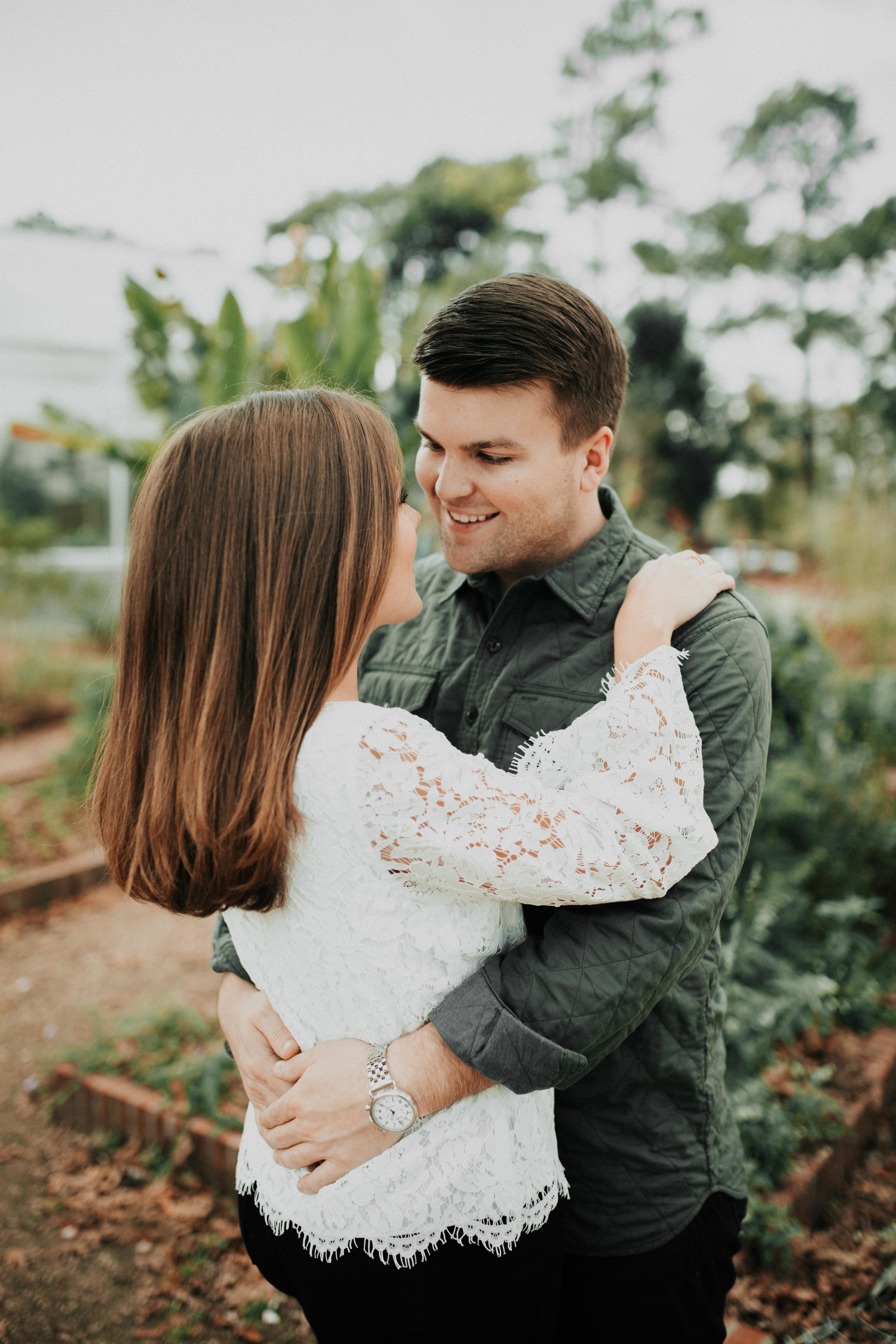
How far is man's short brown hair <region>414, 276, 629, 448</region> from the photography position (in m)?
1.69

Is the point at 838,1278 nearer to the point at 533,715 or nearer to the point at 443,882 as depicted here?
the point at 533,715

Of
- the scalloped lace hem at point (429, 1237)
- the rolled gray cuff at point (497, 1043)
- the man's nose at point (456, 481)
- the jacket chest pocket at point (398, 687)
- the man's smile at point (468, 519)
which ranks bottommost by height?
the scalloped lace hem at point (429, 1237)

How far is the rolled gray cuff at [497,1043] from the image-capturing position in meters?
1.25

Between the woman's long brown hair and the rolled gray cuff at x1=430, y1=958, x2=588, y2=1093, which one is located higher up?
the woman's long brown hair

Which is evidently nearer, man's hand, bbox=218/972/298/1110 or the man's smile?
man's hand, bbox=218/972/298/1110

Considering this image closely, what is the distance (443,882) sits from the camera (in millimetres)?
1234

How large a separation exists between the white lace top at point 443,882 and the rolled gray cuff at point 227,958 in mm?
293

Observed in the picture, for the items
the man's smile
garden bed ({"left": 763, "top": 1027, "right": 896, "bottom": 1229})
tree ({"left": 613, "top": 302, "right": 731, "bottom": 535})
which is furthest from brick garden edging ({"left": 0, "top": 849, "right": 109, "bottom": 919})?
tree ({"left": 613, "top": 302, "right": 731, "bottom": 535})

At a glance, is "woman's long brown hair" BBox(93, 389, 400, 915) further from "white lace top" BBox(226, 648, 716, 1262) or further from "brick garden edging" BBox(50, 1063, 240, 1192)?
"brick garden edging" BBox(50, 1063, 240, 1192)

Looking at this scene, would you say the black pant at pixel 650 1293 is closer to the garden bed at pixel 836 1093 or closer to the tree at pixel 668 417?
the garden bed at pixel 836 1093

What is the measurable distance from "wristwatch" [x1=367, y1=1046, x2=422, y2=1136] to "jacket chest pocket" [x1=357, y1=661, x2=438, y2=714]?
0.77 metres

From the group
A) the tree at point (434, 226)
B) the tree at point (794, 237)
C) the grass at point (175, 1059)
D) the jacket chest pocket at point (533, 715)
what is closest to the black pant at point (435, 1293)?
the jacket chest pocket at point (533, 715)

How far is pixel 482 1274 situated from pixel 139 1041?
8.26 feet

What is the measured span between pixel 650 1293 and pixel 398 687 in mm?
1177
